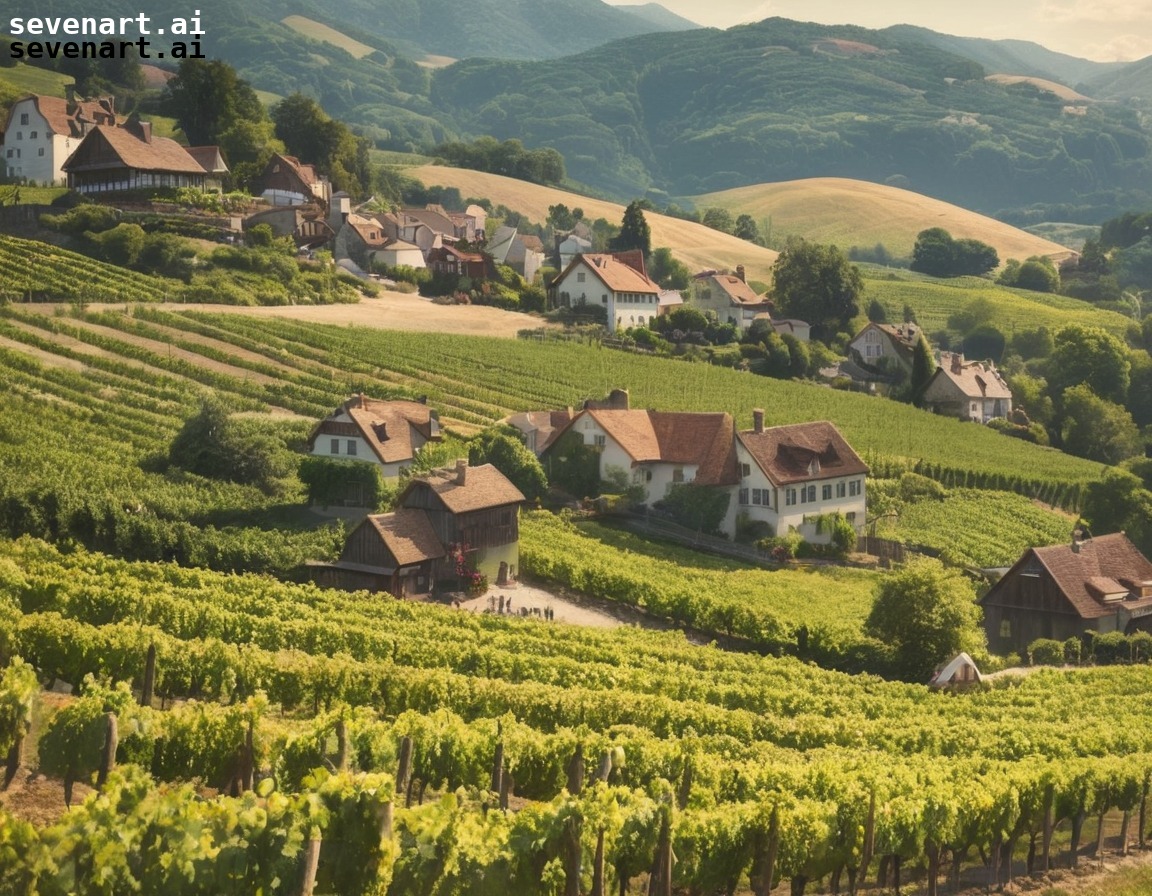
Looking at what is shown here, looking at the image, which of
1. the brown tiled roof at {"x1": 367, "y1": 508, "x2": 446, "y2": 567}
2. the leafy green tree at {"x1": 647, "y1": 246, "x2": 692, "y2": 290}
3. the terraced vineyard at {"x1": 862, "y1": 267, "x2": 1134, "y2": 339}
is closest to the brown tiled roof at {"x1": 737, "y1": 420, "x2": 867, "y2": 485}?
the brown tiled roof at {"x1": 367, "y1": 508, "x2": 446, "y2": 567}

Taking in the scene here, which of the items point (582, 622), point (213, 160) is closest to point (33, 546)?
point (582, 622)

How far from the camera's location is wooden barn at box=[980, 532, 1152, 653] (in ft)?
214

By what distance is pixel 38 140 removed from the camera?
118688 millimetres

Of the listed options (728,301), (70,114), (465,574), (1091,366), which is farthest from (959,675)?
(70,114)

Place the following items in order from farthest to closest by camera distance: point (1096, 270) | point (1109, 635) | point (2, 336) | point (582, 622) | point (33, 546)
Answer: point (1096, 270)
point (2, 336)
point (1109, 635)
point (582, 622)
point (33, 546)

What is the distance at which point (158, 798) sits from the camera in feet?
82.1

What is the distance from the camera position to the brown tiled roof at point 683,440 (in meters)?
77.1

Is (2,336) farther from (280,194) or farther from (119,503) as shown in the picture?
(280,194)

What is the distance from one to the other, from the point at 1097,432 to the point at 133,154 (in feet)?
212

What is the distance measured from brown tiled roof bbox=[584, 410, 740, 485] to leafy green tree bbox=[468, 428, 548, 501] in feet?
15.8

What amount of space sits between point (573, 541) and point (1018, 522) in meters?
27.1

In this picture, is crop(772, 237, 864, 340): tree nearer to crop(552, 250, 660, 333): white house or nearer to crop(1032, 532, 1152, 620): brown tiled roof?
crop(552, 250, 660, 333): white house

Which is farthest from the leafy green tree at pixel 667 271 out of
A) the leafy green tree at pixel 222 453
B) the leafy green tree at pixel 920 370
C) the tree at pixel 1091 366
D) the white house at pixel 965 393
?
the leafy green tree at pixel 222 453

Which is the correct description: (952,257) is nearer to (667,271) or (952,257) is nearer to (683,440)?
(667,271)
